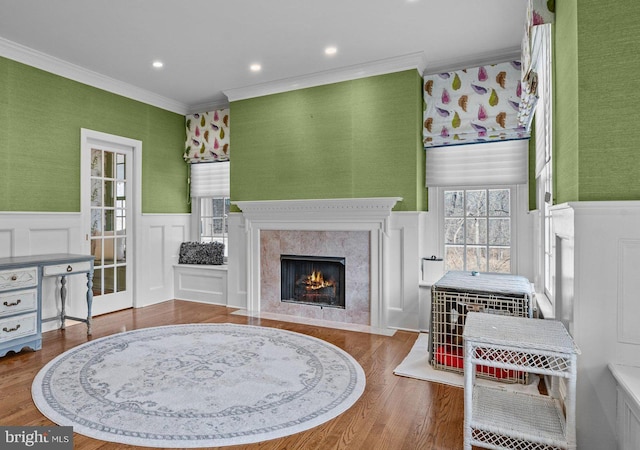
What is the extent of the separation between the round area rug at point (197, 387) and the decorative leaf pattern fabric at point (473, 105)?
8.22 feet

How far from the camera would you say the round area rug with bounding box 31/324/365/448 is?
2098 mm

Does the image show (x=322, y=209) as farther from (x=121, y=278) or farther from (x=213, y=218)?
(x=121, y=278)

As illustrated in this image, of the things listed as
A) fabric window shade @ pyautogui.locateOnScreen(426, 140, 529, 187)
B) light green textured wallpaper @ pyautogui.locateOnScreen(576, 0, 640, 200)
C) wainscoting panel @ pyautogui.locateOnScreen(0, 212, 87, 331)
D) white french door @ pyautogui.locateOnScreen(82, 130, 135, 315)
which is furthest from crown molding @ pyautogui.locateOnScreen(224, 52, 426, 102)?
wainscoting panel @ pyautogui.locateOnScreen(0, 212, 87, 331)

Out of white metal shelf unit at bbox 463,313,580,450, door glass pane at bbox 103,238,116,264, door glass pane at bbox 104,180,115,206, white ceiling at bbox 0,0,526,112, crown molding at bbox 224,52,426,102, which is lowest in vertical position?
white metal shelf unit at bbox 463,313,580,450

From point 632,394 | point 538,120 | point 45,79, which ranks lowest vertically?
point 632,394

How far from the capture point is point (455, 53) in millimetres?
3797

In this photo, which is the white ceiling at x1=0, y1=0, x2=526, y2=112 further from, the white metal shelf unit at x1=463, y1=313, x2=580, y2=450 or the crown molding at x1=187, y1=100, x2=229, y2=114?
the white metal shelf unit at x1=463, y1=313, x2=580, y2=450

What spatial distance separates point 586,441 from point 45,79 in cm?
525

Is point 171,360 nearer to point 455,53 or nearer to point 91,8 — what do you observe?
point 91,8

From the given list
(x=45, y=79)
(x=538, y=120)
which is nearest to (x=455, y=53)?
(x=538, y=120)

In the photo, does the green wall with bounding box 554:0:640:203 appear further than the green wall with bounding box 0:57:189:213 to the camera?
No

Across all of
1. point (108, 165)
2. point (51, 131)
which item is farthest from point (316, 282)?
point (51, 131)

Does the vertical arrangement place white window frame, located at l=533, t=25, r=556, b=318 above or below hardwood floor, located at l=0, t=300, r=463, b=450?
above

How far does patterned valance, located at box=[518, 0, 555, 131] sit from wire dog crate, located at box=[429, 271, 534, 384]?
1407 millimetres
